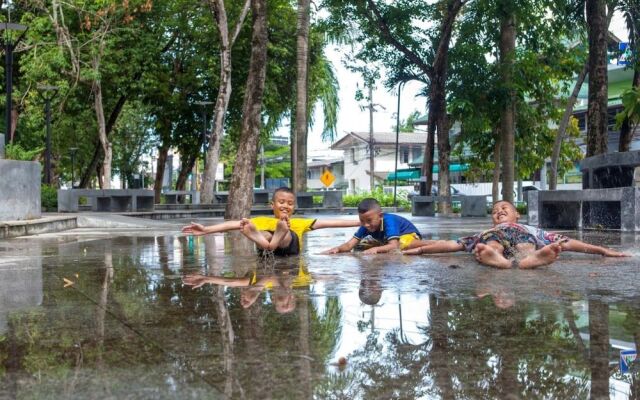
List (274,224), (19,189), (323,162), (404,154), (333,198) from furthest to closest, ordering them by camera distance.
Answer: (323,162), (404,154), (333,198), (19,189), (274,224)

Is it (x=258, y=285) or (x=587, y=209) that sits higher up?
(x=587, y=209)

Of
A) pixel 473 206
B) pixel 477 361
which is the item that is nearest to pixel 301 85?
pixel 473 206

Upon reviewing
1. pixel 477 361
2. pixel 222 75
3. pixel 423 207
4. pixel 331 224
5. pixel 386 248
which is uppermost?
pixel 222 75

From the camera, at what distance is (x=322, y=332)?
→ 3.27 metres

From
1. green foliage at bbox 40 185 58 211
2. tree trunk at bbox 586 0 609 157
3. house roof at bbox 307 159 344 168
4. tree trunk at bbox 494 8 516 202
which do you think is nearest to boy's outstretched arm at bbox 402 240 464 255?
tree trunk at bbox 586 0 609 157

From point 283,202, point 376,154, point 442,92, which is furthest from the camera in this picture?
point 376,154

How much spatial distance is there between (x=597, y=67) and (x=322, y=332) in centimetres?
1382

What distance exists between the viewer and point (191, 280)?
5285mm

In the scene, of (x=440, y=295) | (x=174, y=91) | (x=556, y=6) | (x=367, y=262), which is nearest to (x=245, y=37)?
(x=174, y=91)

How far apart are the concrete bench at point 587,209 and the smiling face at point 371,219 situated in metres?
5.21

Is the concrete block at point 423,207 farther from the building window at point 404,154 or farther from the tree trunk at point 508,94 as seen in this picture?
the building window at point 404,154

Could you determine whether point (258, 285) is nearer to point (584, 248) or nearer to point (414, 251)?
point (414, 251)

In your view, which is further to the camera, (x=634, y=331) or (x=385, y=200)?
(x=385, y=200)

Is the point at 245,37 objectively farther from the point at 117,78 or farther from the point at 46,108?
the point at 46,108
